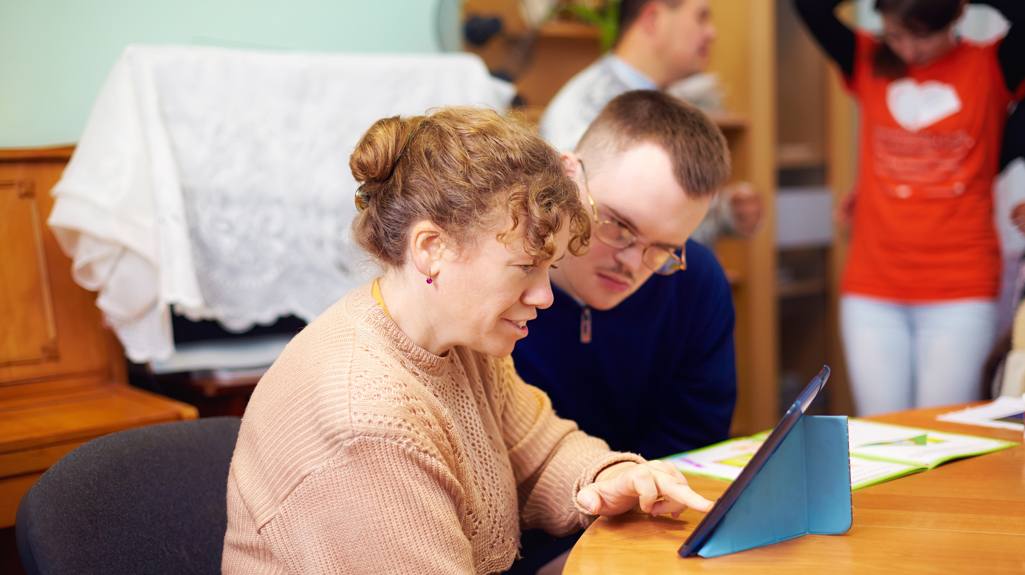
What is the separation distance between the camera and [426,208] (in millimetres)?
833

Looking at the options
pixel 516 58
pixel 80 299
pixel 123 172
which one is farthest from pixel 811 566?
pixel 516 58

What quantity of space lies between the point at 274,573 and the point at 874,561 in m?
0.57

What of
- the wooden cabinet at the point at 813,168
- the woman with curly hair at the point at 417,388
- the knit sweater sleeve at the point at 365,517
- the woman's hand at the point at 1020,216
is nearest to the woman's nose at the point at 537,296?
the woman with curly hair at the point at 417,388

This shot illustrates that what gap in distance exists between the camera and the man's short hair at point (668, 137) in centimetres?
116

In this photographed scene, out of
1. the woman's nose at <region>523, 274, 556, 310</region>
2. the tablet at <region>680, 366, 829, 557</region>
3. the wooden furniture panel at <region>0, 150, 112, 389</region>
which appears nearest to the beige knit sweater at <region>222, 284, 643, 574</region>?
the woman's nose at <region>523, 274, 556, 310</region>

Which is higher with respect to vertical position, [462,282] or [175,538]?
[462,282]

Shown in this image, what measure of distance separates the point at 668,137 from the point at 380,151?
1.60 ft

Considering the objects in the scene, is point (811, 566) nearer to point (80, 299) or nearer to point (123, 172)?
point (123, 172)

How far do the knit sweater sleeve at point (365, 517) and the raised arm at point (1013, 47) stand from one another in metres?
1.97

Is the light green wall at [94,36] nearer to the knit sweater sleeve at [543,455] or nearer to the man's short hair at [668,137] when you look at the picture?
the man's short hair at [668,137]

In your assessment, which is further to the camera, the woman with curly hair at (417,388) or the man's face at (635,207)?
the man's face at (635,207)

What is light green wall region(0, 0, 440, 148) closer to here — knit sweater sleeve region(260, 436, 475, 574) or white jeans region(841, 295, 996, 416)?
knit sweater sleeve region(260, 436, 475, 574)

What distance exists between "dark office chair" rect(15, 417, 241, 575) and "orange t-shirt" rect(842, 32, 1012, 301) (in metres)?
1.81

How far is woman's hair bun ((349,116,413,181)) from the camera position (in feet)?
2.81
